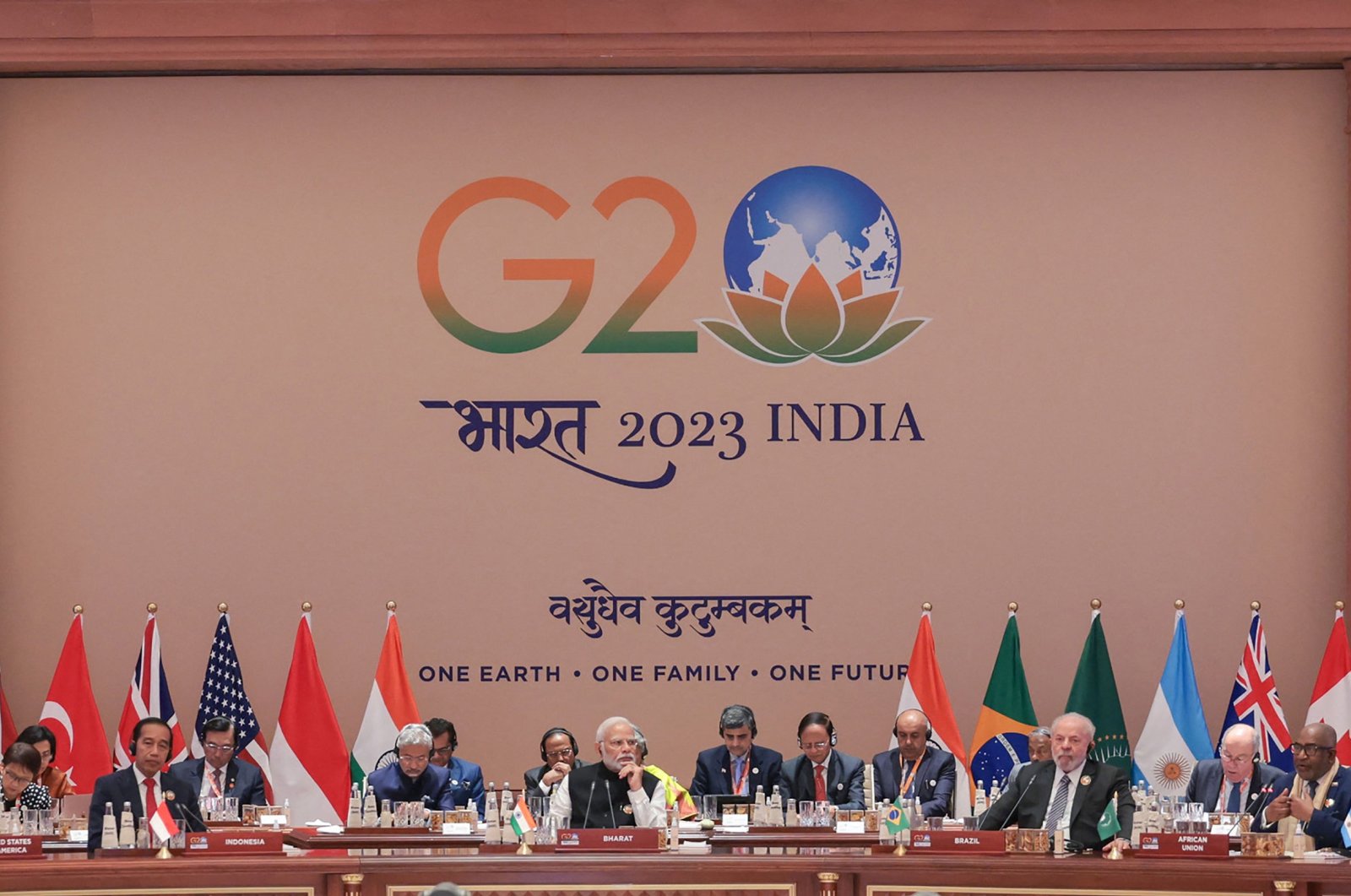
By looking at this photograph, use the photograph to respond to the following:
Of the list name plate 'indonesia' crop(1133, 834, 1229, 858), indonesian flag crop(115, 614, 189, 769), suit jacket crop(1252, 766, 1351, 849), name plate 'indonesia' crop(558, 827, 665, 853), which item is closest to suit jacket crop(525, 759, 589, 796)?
name plate 'indonesia' crop(558, 827, 665, 853)

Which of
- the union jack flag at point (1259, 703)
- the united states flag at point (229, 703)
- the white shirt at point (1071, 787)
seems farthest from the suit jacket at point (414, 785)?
the union jack flag at point (1259, 703)

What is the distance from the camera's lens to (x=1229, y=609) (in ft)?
31.7

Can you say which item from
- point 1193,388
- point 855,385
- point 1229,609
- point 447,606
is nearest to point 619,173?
point 855,385

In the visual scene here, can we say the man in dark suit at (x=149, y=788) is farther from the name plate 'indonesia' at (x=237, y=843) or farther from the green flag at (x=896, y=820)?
the green flag at (x=896, y=820)

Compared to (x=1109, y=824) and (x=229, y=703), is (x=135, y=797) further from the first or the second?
(x=1109, y=824)

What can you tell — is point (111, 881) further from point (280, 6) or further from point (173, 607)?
point (280, 6)

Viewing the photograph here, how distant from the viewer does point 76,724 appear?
9305 mm

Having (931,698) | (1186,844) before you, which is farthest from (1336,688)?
(1186,844)

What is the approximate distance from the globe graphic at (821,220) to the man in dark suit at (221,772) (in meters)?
3.51

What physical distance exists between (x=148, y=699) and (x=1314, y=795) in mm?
5606

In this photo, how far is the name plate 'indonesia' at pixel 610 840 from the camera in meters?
6.79

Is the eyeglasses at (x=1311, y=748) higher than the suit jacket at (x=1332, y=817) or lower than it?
higher

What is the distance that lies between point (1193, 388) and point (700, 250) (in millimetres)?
2708

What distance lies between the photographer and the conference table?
6.41 meters
